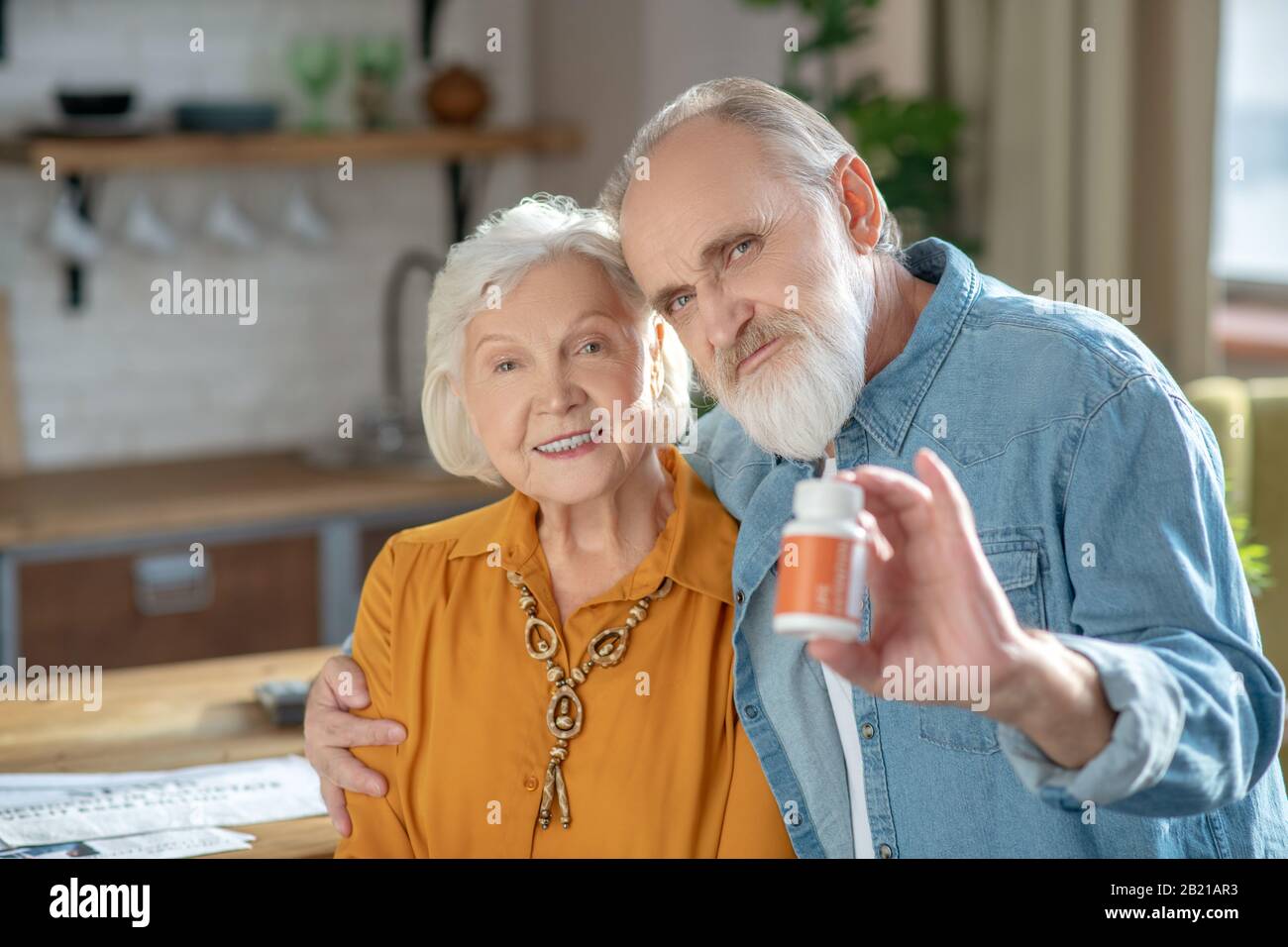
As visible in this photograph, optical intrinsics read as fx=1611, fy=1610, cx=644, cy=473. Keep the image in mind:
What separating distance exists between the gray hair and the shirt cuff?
1.89 ft

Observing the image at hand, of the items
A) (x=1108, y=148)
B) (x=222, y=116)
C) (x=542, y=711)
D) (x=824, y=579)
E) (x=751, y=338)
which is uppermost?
(x=222, y=116)

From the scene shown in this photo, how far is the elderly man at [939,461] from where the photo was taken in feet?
4.40

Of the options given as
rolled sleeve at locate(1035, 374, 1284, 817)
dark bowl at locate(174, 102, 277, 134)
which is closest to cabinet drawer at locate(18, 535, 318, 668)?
dark bowl at locate(174, 102, 277, 134)

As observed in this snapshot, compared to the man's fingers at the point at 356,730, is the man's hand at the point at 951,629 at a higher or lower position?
higher

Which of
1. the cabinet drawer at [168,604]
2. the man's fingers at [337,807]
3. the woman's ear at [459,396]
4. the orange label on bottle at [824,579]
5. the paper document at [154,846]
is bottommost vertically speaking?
the cabinet drawer at [168,604]

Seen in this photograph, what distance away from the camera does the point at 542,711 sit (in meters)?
1.67

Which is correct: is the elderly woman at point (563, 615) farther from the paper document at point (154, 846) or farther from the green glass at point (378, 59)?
the green glass at point (378, 59)

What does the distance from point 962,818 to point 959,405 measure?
391 mm

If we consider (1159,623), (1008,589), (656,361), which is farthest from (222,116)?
(1159,623)

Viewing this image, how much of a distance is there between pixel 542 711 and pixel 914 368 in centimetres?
52

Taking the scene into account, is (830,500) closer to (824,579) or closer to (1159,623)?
(824,579)

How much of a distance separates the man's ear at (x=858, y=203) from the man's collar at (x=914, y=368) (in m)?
0.09

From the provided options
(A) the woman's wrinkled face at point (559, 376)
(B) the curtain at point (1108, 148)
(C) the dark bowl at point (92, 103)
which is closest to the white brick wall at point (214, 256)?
(C) the dark bowl at point (92, 103)
